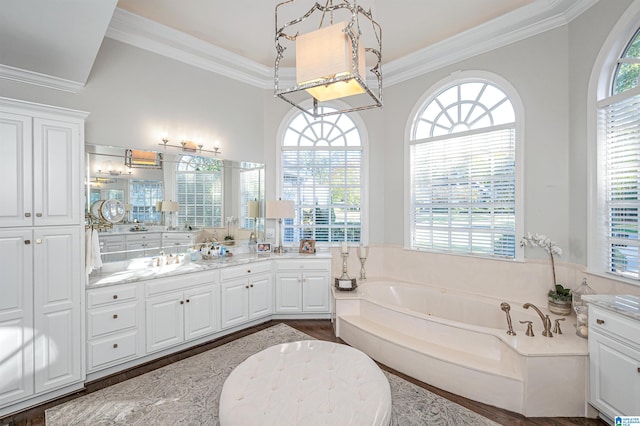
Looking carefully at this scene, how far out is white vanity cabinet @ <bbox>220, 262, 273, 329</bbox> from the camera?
3465mm

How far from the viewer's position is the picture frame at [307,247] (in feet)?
13.9

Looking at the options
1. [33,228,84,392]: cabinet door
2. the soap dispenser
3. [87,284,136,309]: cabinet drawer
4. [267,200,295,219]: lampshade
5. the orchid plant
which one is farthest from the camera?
[267,200,295,219]: lampshade

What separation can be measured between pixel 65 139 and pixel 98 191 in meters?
0.63

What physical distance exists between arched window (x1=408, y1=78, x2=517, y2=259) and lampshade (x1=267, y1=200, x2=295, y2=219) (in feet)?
5.47

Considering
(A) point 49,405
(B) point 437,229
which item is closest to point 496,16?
(B) point 437,229

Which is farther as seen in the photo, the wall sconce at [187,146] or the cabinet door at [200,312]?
the wall sconce at [187,146]

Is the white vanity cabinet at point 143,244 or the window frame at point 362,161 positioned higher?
the window frame at point 362,161

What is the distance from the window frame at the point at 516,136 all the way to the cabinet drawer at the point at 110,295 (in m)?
3.25

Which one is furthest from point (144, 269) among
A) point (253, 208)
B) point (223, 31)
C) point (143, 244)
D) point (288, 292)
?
point (223, 31)

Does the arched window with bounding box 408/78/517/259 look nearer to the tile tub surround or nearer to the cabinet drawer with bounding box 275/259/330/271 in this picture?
the tile tub surround

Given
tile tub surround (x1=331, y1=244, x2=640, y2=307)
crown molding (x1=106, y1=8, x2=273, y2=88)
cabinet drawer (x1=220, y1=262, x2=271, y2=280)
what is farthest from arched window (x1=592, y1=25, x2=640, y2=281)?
crown molding (x1=106, y1=8, x2=273, y2=88)

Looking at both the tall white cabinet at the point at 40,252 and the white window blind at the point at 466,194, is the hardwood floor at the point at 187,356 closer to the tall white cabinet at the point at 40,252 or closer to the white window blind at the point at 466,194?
the tall white cabinet at the point at 40,252

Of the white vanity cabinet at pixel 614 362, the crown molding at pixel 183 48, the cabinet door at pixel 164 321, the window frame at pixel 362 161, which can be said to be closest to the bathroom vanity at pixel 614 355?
the white vanity cabinet at pixel 614 362

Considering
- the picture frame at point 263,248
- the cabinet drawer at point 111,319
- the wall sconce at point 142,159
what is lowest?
the cabinet drawer at point 111,319
